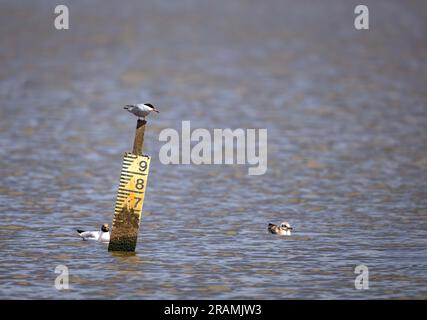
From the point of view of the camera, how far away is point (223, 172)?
25906mm

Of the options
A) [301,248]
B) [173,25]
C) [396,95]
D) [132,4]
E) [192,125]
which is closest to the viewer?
[301,248]

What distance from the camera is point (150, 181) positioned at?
24703mm

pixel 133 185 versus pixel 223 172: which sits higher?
pixel 223 172

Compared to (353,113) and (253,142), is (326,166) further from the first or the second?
(353,113)

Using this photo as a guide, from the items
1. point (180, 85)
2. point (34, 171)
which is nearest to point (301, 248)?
point (34, 171)

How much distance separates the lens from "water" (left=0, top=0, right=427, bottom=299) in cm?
1695

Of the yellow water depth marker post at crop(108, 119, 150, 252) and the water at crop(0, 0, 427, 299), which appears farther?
the yellow water depth marker post at crop(108, 119, 150, 252)

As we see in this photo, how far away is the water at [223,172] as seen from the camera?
16953 millimetres

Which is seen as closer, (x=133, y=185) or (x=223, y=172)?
(x=133, y=185)

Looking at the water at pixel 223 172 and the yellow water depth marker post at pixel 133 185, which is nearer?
the water at pixel 223 172

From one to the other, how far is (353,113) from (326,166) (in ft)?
28.1

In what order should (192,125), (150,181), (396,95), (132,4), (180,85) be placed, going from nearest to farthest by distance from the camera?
1. (150,181)
2. (192,125)
3. (396,95)
4. (180,85)
5. (132,4)
